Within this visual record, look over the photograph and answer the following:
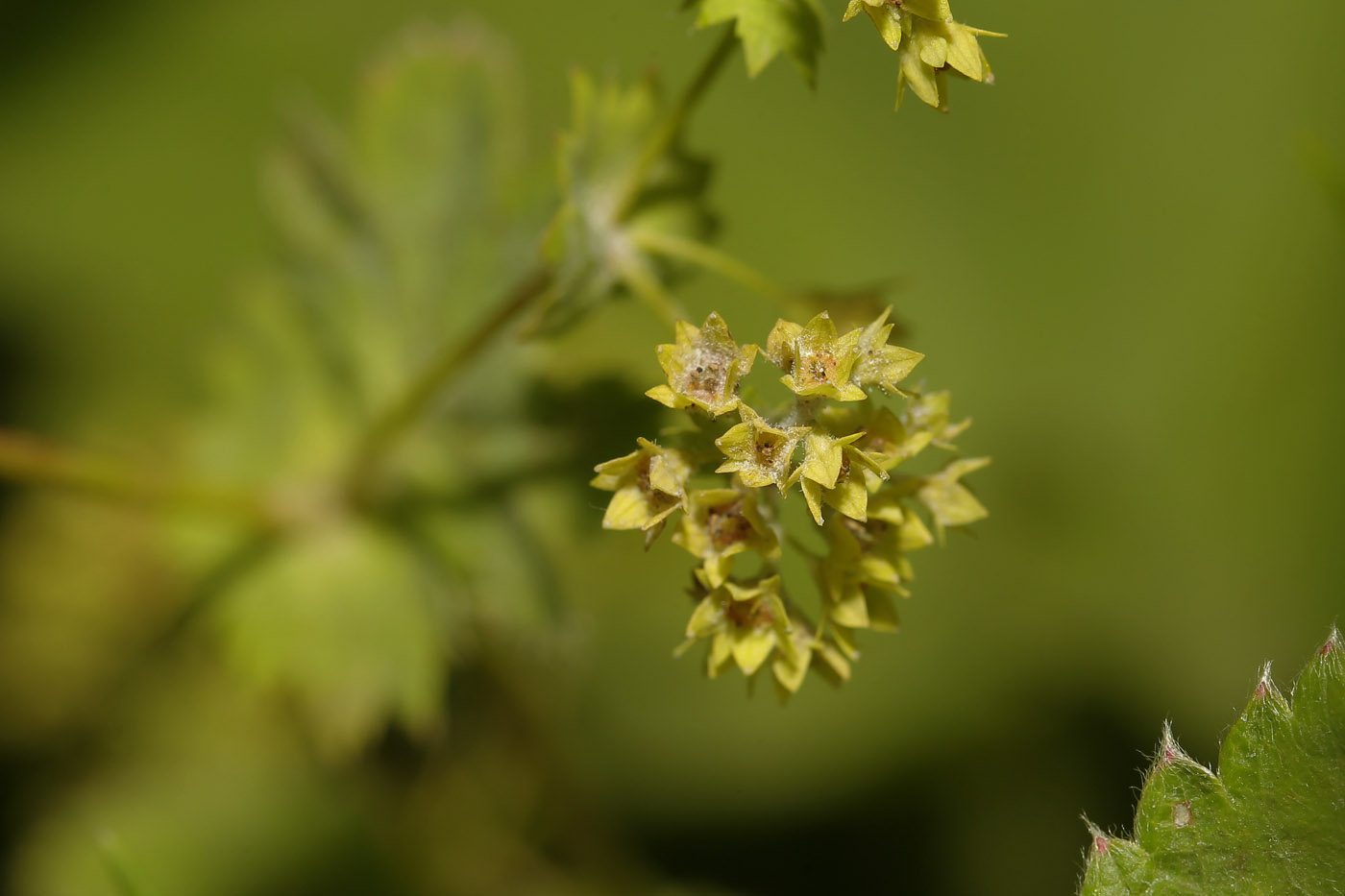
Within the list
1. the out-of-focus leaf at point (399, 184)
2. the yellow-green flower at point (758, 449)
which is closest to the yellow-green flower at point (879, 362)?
the yellow-green flower at point (758, 449)

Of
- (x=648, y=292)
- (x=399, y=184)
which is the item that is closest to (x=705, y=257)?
(x=648, y=292)

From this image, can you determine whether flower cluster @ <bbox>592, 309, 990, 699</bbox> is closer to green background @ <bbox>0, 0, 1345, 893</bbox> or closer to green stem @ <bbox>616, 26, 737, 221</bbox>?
green stem @ <bbox>616, 26, 737, 221</bbox>

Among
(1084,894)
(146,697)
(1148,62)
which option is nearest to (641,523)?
(1084,894)

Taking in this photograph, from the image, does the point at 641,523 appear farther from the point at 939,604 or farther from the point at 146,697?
the point at 146,697

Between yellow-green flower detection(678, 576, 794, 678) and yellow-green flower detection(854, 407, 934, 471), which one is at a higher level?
yellow-green flower detection(854, 407, 934, 471)

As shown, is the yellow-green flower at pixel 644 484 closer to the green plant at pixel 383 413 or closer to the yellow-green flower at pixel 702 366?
the yellow-green flower at pixel 702 366

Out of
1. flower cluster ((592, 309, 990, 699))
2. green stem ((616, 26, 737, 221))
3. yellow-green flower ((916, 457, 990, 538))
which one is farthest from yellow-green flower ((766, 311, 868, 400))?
green stem ((616, 26, 737, 221))
